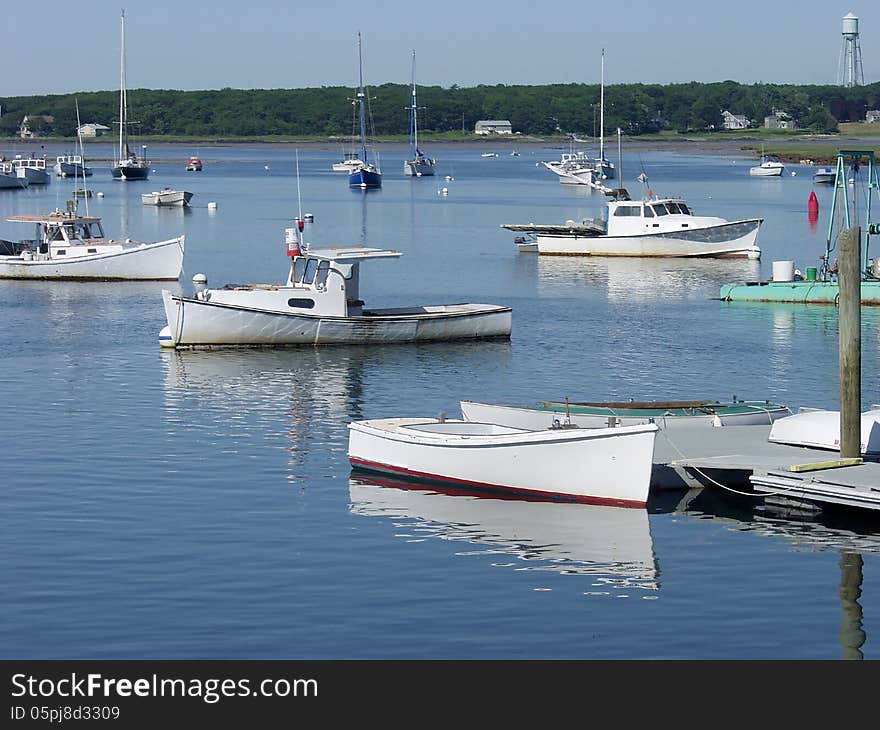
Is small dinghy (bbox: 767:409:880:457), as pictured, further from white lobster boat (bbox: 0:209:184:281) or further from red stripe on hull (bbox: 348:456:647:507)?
white lobster boat (bbox: 0:209:184:281)

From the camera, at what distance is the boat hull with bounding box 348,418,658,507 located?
28.8m

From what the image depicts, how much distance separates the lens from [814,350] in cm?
4956

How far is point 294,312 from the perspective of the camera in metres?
47.8

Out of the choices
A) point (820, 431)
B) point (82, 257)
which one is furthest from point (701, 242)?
point (820, 431)

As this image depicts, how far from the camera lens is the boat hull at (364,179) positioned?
163 metres

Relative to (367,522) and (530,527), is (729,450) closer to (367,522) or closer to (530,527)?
(530,527)

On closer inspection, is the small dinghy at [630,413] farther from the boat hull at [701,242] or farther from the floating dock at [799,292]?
the boat hull at [701,242]

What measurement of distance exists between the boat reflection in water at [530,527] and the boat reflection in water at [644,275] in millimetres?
36003

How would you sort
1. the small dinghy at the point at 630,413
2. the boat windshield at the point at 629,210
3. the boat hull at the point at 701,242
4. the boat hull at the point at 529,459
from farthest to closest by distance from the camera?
the boat windshield at the point at 629,210 < the boat hull at the point at 701,242 < the small dinghy at the point at 630,413 < the boat hull at the point at 529,459

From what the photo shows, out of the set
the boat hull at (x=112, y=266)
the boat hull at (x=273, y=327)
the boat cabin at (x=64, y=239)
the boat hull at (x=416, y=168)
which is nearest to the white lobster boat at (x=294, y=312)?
the boat hull at (x=273, y=327)

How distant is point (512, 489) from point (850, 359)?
6486mm

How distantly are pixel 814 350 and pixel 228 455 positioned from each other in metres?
22.1
